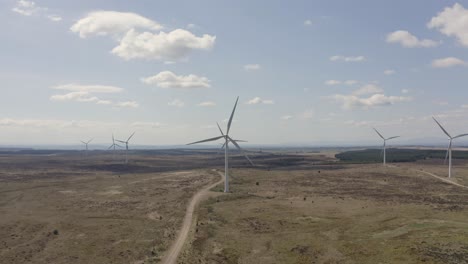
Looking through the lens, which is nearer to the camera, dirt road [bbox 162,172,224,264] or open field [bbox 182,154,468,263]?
dirt road [bbox 162,172,224,264]

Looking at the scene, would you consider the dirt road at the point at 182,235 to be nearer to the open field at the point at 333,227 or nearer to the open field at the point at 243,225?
the open field at the point at 243,225

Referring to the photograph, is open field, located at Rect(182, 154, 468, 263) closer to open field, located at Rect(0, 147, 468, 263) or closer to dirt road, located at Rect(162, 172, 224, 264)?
open field, located at Rect(0, 147, 468, 263)

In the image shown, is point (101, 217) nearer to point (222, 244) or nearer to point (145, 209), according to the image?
point (145, 209)

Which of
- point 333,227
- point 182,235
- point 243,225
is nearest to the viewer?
point 182,235

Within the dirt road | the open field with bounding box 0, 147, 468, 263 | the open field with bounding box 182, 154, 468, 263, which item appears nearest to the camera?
the dirt road

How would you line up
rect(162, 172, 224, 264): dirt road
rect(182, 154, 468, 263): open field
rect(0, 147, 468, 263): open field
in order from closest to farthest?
rect(162, 172, 224, 264): dirt road, rect(182, 154, 468, 263): open field, rect(0, 147, 468, 263): open field

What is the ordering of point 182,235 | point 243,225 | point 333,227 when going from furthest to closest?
point 243,225
point 333,227
point 182,235

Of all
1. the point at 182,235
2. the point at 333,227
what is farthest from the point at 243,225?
the point at 333,227

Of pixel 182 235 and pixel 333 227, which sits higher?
pixel 333 227

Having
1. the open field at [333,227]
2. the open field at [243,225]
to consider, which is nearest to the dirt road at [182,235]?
the open field at [243,225]

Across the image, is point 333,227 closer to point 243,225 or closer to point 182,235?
point 243,225

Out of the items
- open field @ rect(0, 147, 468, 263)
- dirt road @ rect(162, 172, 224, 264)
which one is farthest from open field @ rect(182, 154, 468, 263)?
dirt road @ rect(162, 172, 224, 264)

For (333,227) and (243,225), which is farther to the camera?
(243,225)

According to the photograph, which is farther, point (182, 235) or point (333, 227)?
point (333, 227)
